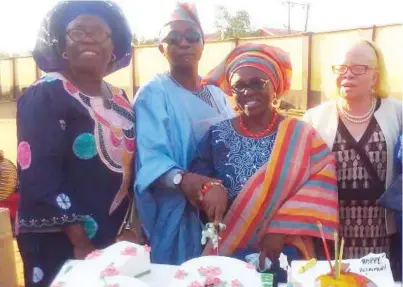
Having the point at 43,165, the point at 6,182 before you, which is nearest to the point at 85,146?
the point at 43,165

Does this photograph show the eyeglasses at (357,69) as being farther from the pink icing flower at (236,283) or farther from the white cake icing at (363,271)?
the pink icing flower at (236,283)

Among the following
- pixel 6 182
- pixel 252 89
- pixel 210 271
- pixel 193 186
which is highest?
pixel 252 89

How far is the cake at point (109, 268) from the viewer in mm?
1411

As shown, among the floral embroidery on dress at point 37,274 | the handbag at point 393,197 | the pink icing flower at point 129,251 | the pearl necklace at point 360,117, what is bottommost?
the floral embroidery on dress at point 37,274

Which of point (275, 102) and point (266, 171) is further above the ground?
point (275, 102)

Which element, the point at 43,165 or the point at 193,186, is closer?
the point at 43,165

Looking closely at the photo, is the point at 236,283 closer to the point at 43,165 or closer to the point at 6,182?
the point at 43,165

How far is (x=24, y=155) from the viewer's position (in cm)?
193

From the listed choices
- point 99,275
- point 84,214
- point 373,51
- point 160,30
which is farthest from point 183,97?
point 99,275

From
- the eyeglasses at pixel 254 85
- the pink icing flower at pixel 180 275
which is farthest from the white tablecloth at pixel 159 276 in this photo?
the eyeglasses at pixel 254 85

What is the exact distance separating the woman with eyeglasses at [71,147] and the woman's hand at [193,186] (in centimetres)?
27

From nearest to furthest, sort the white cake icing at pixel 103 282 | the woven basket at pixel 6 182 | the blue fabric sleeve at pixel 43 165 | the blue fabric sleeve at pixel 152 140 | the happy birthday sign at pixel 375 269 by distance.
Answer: the white cake icing at pixel 103 282 → the happy birthday sign at pixel 375 269 → the blue fabric sleeve at pixel 43 165 → the blue fabric sleeve at pixel 152 140 → the woven basket at pixel 6 182

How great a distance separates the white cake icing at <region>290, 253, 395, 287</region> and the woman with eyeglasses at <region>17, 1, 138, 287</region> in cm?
86

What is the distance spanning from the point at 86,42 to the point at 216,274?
3.65 ft
